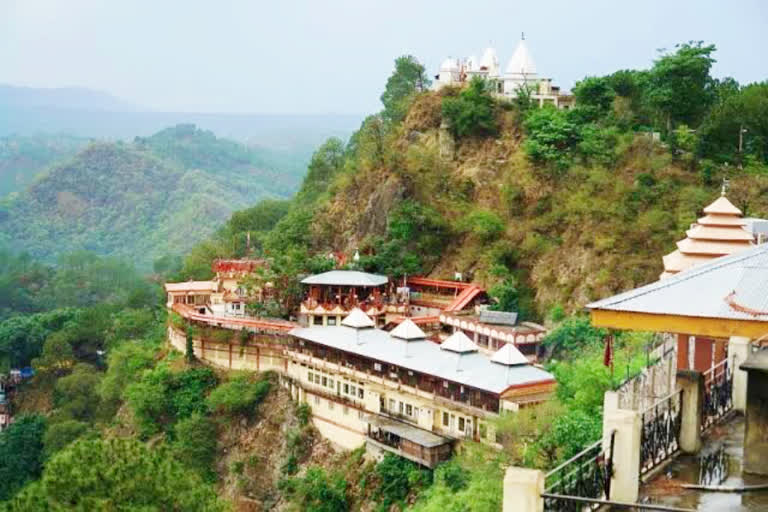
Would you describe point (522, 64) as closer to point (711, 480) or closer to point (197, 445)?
point (197, 445)

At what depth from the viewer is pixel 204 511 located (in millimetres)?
17359

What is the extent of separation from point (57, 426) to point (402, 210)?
611 inches

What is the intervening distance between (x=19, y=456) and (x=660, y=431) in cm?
3429

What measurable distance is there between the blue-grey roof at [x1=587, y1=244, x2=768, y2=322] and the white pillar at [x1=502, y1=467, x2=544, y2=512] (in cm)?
218

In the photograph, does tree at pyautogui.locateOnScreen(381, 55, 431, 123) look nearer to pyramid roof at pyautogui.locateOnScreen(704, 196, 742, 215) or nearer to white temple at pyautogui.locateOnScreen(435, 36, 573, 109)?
white temple at pyautogui.locateOnScreen(435, 36, 573, 109)

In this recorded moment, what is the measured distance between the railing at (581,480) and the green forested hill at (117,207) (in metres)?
84.6

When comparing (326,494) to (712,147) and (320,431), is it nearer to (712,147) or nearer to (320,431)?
(320,431)

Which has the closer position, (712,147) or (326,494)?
(326,494)

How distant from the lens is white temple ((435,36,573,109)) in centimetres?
3950

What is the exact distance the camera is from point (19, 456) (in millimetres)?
38219

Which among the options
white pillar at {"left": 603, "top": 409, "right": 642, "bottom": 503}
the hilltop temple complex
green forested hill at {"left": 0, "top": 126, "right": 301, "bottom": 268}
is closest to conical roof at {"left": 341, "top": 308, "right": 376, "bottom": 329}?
the hilltop temple complex

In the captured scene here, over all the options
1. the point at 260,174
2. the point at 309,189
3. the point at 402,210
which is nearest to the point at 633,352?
the point at 402,210

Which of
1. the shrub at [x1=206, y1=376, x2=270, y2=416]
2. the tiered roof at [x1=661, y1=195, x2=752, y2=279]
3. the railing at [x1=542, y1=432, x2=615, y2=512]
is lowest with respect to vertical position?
the shrub at [x1=206, y1=376, x2=270, y2=416]

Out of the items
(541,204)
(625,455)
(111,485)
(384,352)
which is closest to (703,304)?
(625,455)
